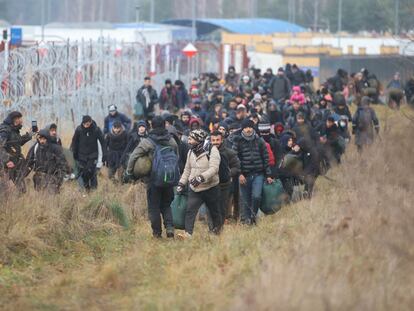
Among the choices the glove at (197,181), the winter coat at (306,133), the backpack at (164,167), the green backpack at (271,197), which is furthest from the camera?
the winter coat at (306,133)

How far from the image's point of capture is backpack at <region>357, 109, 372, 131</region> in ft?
77.7

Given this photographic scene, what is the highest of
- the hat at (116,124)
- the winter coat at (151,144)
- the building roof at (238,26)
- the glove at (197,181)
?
the building roof at (238,26)

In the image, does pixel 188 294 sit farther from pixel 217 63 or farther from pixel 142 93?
pixel 217 63

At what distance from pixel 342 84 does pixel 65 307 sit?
29.1 metres

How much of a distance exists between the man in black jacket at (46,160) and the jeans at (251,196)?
2791 mm

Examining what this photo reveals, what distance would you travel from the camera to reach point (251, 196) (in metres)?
17.5

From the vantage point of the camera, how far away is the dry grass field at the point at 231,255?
9781 millimetres

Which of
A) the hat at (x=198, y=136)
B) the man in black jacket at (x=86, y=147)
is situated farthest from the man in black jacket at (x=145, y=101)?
the hat at (x=198, y=136)

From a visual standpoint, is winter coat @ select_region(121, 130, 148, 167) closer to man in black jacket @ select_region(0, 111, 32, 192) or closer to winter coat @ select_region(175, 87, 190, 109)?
man in black jacket @ select_region(0, 111, 32, 192)

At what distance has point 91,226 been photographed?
1603 cm

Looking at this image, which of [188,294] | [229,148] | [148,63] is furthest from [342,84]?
[188,294]

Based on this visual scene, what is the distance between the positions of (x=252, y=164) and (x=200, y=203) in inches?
76.8

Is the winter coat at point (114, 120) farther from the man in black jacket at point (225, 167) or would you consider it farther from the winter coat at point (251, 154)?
the man in black jacket at point (225, 167)

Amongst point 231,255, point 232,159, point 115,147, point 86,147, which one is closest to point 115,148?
point 115,147
